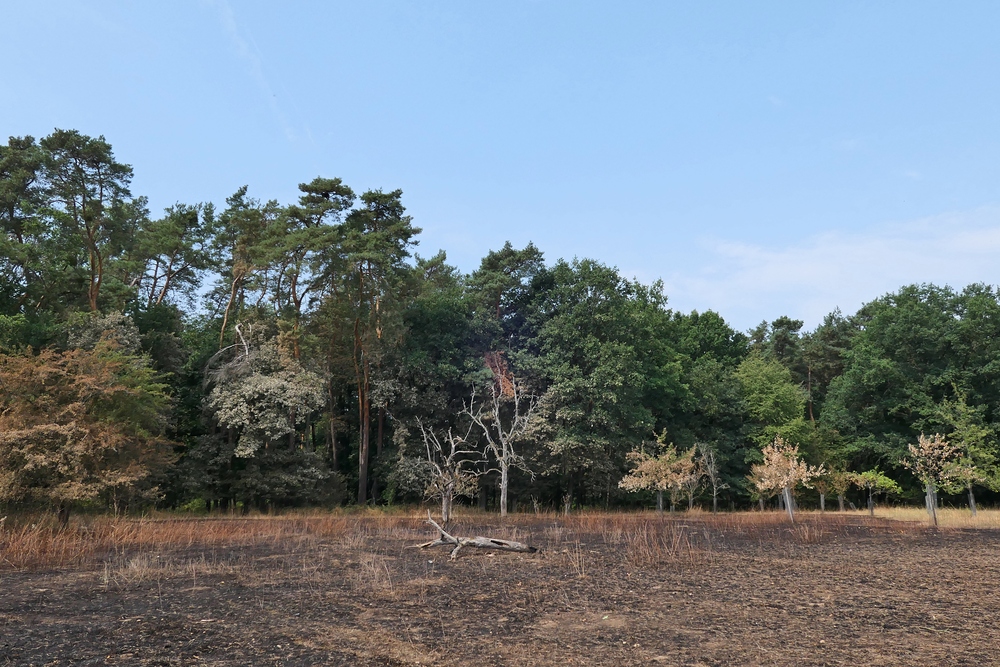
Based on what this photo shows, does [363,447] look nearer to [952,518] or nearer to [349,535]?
[349,535]

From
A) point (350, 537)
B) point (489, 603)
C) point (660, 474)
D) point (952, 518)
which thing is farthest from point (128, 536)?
point (952, 518)

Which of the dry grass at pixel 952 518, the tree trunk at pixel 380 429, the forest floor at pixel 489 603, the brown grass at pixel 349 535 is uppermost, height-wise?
the tree trunk at pixel 380 429

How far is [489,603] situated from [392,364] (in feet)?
89.2

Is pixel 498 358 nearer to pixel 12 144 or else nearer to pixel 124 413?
pixel 124 413

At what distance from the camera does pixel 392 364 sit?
35719 millimetres

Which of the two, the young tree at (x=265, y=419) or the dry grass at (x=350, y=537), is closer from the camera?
the dry grass at (x=350, y=537)

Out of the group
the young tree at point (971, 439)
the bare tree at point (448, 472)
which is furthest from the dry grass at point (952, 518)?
the bare tree at point (448, 472)

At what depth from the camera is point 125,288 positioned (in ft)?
114

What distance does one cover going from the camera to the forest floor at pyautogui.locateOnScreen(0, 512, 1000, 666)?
6598mm

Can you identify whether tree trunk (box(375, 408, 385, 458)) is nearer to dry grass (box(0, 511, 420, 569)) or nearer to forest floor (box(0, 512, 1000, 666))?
dry grass (box(0, 511, 420, 569))

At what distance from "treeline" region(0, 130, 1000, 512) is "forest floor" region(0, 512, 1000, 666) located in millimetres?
11669

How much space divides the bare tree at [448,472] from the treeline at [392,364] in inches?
15.8

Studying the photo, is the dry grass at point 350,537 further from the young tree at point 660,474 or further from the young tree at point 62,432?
the young tree at point 660,474

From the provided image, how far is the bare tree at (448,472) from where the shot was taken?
69.8ft
